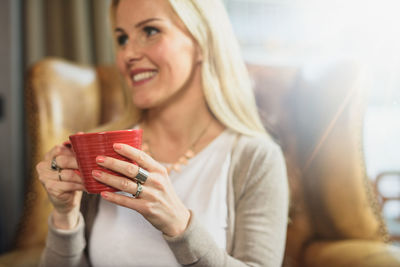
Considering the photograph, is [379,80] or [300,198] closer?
[379,80]

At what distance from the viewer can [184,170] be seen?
17.5 inches

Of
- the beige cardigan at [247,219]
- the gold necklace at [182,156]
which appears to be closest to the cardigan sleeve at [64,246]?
the beige cardigan at [247,219]

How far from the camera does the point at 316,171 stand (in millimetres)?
524

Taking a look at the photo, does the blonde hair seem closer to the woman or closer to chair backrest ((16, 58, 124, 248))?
the woman

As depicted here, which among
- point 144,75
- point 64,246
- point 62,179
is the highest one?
point 144,75

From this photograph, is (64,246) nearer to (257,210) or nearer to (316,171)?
(257,210)

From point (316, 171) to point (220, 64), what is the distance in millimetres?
227

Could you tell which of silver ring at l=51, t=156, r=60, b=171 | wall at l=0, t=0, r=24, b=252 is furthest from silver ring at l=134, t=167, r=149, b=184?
wall at l=0, t=0, r=24, b=252

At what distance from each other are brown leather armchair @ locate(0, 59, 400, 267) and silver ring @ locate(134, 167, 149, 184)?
184 mm

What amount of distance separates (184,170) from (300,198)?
221 millimetres

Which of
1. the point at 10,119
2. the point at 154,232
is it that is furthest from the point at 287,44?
the point at 10,119

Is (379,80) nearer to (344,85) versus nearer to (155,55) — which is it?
(344,85)

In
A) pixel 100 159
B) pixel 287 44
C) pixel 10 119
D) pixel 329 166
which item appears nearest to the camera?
pixel 100 159

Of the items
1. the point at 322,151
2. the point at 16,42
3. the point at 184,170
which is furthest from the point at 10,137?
the point at 322,151
